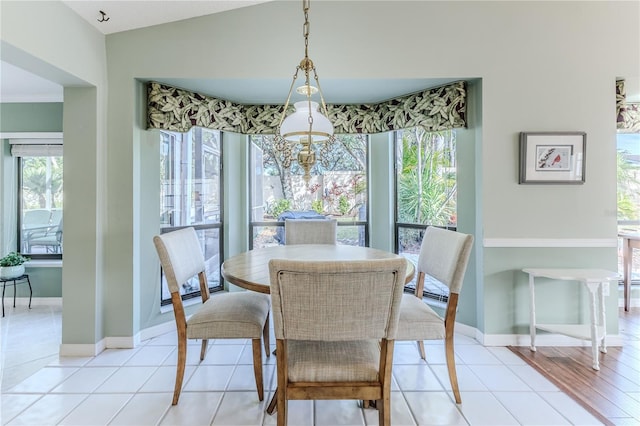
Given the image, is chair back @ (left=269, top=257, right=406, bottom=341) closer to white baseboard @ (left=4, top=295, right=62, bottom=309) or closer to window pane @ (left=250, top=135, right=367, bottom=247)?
window pane @ (left=250, top=135, right=367, bottom=247)

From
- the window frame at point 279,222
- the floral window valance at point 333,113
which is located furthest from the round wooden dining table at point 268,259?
the floral window valance at point 333,113

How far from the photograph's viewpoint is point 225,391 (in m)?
2.02

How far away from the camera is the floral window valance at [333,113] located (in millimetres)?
2754

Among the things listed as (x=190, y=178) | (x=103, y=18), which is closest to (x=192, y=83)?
(x=103, y=18)

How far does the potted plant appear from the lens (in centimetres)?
343

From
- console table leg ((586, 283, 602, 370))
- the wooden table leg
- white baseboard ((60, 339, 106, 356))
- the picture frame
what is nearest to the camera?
console table leg ((586, 283, 602, 370))

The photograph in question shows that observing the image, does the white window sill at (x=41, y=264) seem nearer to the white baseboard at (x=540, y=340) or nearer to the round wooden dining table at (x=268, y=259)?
the round wooden dining table at (x=268, y=259)

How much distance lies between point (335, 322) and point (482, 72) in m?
2.50

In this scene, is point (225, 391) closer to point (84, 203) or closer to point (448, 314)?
point (448, 314)

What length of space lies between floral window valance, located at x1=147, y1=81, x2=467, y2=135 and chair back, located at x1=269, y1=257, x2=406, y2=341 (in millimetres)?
2073

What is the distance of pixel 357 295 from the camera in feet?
4.13

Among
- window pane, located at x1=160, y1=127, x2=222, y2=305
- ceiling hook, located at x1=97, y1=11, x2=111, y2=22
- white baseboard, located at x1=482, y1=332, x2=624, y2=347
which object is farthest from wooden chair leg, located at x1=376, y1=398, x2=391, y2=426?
ceiling hook, located at x1=97, y1=11, x2=111, y2=22

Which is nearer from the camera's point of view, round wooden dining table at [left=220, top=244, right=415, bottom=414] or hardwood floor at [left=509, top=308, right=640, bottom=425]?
round wooden dining table at [left=220, top=244, right=415, bottom=414]

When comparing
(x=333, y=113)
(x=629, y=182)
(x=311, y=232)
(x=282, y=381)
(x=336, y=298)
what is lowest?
(x=282, y=381)
